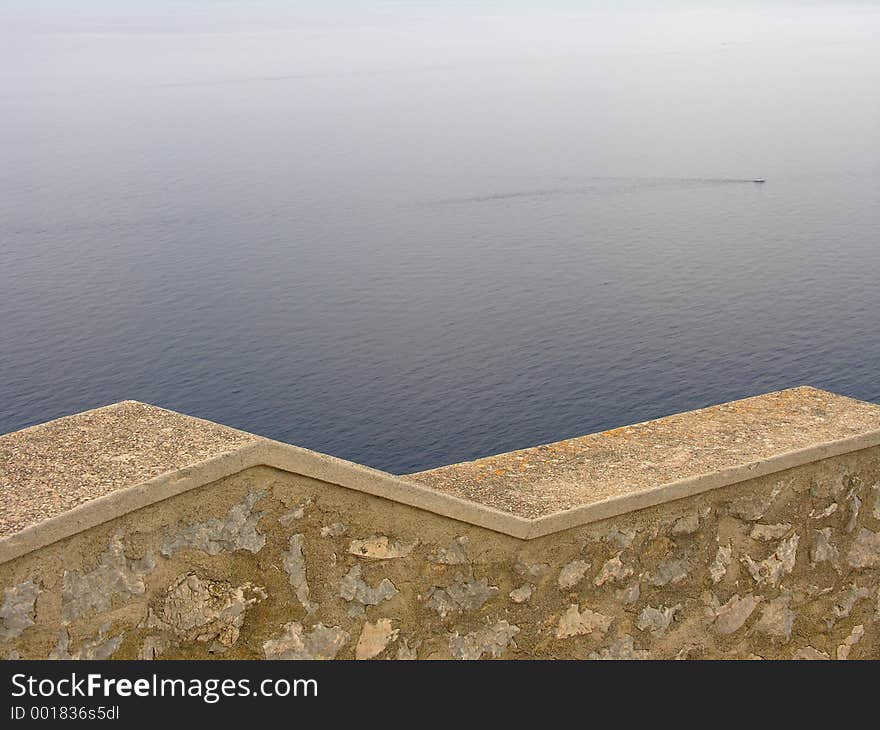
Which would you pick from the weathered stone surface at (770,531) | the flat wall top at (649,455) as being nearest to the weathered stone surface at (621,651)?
the flat wall top at (649,455)

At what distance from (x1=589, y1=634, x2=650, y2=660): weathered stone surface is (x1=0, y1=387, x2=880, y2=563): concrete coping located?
1.18 m

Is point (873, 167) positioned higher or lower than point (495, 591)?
higher

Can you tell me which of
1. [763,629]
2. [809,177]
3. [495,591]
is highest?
[809,177]

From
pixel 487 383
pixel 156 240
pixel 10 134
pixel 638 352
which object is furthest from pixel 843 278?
pixel 10 134

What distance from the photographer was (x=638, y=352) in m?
77.1

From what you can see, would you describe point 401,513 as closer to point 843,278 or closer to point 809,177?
point 843,278

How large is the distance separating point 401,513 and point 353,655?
1088 mm

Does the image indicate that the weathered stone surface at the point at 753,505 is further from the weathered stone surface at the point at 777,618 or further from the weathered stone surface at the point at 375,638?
the weathered stone surface at the point at 375,638

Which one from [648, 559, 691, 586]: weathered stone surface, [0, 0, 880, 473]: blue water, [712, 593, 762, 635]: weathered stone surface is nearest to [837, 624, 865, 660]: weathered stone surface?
[712, 593, 762, 635]: weathered stone surface

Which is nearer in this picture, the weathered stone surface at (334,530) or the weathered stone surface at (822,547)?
the weathered stone surface at (334,530)

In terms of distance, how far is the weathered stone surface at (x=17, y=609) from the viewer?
6445 mm

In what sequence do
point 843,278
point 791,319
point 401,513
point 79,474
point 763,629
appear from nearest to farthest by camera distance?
point 79,474 → point 401,513 → point 763,629 → point 791,319 → point 843,278

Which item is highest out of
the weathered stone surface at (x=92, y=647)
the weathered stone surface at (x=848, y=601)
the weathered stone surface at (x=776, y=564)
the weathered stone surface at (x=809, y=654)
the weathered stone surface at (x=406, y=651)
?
the weathered stone surface at (x=92, y=647)

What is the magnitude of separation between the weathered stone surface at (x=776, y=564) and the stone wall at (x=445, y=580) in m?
0.01
